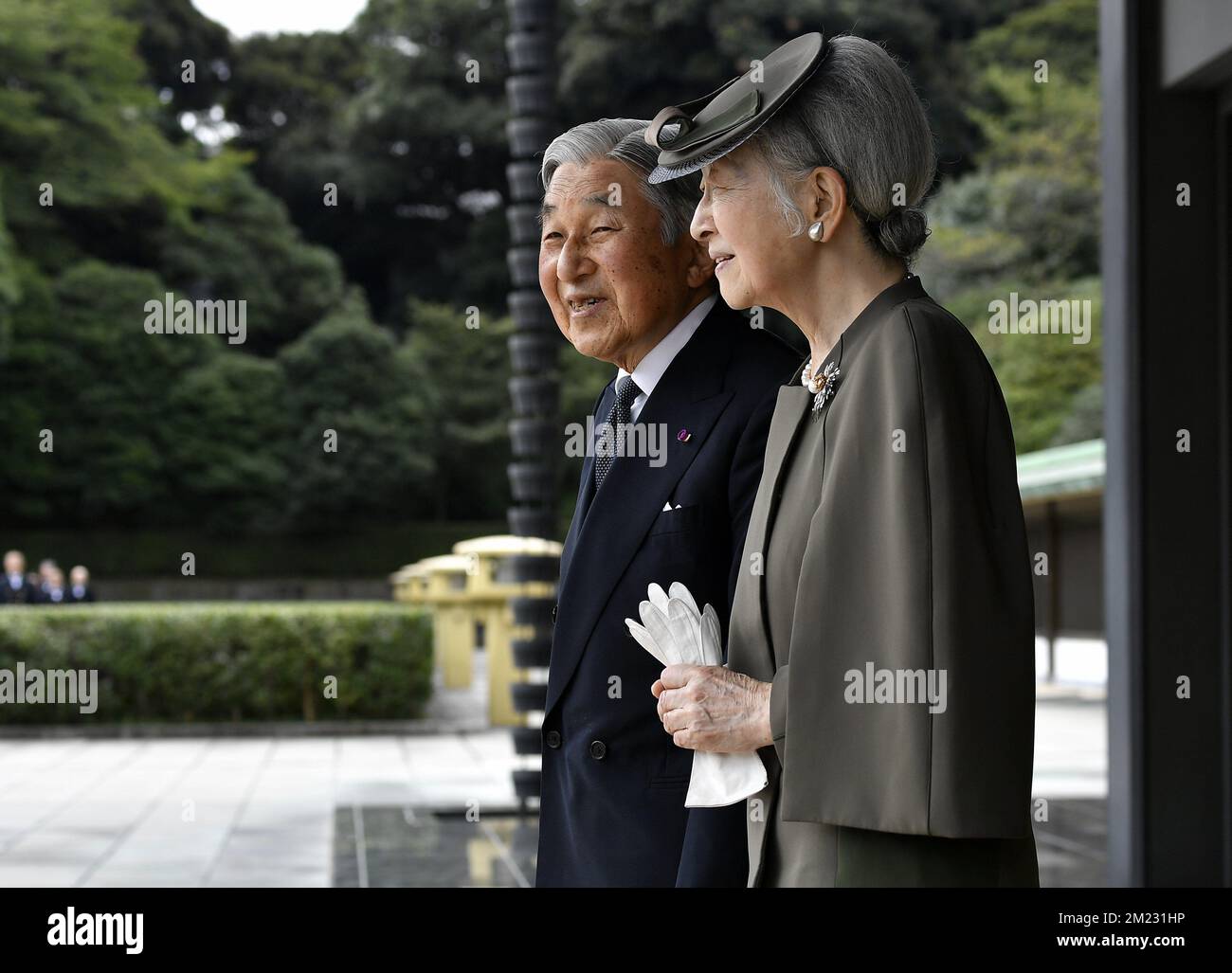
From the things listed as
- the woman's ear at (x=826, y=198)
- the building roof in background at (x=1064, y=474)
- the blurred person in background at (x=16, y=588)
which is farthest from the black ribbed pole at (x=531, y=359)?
the blurred person in background at (x=16, y=588)

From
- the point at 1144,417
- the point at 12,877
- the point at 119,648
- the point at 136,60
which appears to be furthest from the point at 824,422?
the point at 136,60

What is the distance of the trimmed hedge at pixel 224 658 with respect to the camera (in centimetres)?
1308

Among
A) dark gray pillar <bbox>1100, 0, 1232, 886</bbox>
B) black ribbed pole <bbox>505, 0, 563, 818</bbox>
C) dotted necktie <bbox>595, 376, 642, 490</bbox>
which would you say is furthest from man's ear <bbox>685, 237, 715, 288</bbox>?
black ribbed pole <bbox>505, 0, 563, 818</bbox>

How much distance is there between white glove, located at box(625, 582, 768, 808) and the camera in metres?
1.64

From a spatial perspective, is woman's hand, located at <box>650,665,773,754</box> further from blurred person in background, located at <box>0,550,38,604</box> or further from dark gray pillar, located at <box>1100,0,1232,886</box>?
blurred person in background, located at <box>0,550,38,604</box>

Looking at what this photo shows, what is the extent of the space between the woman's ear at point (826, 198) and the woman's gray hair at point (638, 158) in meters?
0.34

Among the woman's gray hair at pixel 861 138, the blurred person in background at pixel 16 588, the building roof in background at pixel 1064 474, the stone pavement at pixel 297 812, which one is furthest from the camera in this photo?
the building roof in background at pixel 1064 474

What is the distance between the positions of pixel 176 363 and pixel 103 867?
26.7 metres

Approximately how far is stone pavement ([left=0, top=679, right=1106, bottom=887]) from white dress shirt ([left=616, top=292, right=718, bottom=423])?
432 cm

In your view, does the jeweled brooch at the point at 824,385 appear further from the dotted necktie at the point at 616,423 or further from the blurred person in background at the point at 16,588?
the blurred person in background at the point at 16,588

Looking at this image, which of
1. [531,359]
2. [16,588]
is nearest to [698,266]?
[531,359]

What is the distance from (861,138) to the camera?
A: 1.55 m

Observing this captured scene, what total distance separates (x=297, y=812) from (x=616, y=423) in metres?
7.36
